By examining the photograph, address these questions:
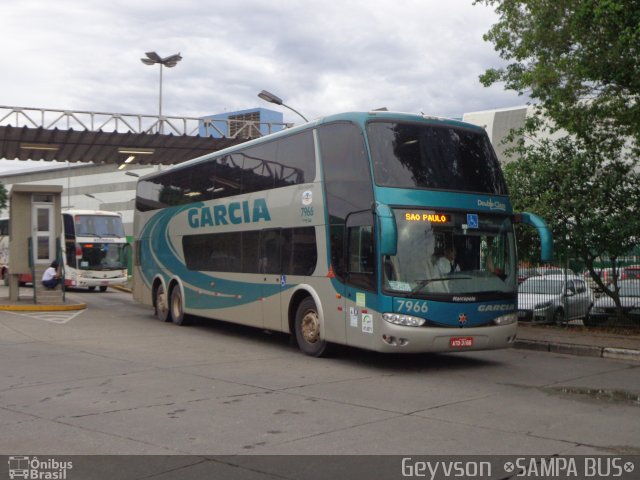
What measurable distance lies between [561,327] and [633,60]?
270 inches

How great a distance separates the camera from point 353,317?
11922 mm

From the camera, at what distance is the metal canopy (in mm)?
24644

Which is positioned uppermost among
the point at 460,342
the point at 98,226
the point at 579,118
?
the point at 579,118

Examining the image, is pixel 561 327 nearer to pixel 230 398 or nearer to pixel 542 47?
pixel 542 47

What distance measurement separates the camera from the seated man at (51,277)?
24.0m

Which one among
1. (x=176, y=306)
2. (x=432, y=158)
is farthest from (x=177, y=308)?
(x=432, y=158)

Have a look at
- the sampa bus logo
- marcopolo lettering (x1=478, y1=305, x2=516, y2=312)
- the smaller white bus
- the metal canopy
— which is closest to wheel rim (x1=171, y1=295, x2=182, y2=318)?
the metal canopy

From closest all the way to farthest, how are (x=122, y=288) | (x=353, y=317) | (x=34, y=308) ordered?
(x=353, y=317), (x=34, y=308), (x=122, y=288)

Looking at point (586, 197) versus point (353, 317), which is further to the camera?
point (586, 197)

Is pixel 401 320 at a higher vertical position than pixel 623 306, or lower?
higher

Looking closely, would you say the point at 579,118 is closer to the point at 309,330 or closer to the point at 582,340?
the point at 582,340

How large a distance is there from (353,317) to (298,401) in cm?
310

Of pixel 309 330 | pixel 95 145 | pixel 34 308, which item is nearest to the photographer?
pixel 309 330

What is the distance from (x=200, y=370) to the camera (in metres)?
11.5
